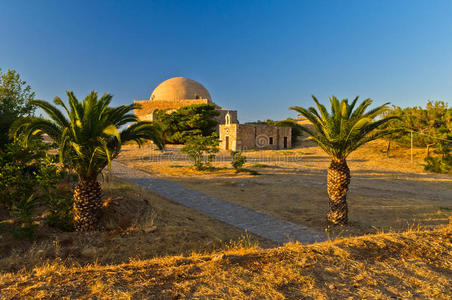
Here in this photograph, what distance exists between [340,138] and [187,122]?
27892 millimetres

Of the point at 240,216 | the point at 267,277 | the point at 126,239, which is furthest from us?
the point at 240,216

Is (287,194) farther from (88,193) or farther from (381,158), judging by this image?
→ (381,158)

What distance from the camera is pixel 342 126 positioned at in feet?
27.2

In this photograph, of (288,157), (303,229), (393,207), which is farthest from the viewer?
(288,157)

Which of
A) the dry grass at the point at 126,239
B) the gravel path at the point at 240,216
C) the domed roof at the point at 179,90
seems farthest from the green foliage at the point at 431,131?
the domed roof at the point at 179,90

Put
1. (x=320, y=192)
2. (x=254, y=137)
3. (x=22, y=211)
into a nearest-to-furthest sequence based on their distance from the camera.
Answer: (x=22, y=211) < (x=320, y=192) < (x=254, y=137)

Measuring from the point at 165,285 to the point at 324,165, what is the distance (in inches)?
918

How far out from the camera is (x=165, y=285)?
317 cm

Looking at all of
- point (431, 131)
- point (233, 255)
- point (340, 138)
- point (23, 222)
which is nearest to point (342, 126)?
point (340, 138)

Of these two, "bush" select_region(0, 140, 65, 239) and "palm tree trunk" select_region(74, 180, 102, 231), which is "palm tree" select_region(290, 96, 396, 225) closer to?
"palm tree trunk" select_region(74, 180, 102, 231)

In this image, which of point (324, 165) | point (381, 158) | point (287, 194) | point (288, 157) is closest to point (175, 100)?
point (288, 157)

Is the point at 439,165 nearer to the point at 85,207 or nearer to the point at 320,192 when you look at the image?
the point at 320,192

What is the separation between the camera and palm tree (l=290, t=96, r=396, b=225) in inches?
327

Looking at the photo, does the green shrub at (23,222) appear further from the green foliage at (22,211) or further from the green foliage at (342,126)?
the green foliage at (342,126)
